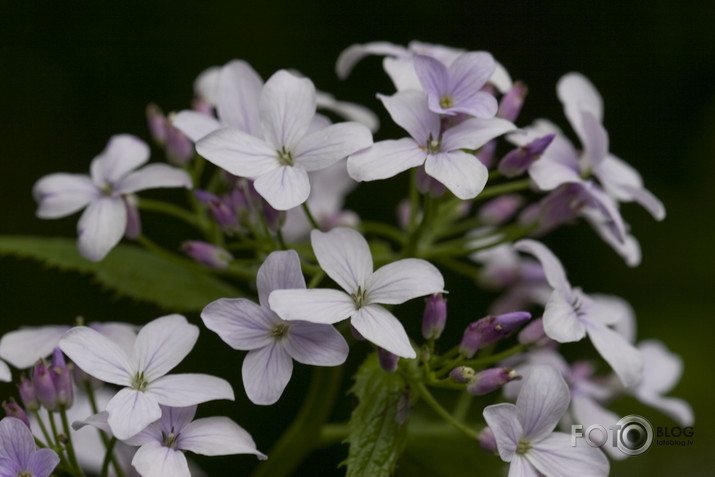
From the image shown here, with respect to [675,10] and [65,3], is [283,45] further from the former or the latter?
[675,10]

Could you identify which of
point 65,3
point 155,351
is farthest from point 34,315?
point 155,351

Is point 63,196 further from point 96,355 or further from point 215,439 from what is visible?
point 215,439

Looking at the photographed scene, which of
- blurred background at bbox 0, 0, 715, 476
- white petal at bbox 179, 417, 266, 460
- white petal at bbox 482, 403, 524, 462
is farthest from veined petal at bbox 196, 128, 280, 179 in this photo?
blurred background at bbox 0, 0, 715, 476

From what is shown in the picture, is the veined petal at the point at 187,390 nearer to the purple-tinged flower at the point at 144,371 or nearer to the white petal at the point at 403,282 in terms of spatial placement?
the purple-tinged flower at the point at 144,371

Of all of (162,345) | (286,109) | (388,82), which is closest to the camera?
(162,345)

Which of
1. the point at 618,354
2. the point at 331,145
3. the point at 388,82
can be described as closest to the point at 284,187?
the point at 331,145
